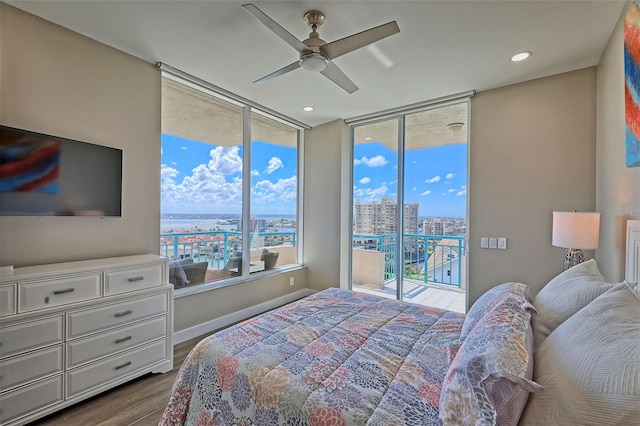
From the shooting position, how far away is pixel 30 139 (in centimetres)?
194

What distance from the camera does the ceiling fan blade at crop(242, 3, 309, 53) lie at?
168 cm

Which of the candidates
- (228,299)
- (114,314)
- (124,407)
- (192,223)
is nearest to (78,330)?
(114,314)

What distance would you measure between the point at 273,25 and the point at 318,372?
1986mm

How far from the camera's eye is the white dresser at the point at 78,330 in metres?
1.65

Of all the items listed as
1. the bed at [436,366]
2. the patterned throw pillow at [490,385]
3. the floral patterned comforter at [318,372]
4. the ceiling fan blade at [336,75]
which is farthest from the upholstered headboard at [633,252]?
the ceiling fan blade at [336,75]

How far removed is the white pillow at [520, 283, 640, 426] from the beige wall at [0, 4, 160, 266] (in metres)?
2.96

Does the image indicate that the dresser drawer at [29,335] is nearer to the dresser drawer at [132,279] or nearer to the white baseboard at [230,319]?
the dresser drawer at [132,279]

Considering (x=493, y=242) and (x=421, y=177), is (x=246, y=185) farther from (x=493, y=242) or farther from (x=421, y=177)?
(x=493, y=242)

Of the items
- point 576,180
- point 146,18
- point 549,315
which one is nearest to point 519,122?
point 576,180

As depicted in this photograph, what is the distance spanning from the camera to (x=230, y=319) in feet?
11.1

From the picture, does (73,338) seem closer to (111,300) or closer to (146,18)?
(111,300)

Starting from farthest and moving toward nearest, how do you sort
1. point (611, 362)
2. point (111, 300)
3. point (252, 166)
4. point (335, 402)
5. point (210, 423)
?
point (252, 166)
point (111, 300)
point (210, 423)
point (335, 402)
point (611, 362)

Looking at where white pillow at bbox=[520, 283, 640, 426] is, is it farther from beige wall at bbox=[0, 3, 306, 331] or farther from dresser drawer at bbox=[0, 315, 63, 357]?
beige wall at bbox=[0, 3, 306, 331]

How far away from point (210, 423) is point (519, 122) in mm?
3607
